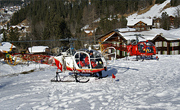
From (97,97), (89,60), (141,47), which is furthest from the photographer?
(141,47)

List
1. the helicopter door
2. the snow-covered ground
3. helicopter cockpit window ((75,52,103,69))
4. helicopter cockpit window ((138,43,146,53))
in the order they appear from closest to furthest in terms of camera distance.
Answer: the snow-covered ground < helicopter cockpit window ((75,52,103,69)) < the helicopter door < helicopter cockpit window ((138,43,146,53))

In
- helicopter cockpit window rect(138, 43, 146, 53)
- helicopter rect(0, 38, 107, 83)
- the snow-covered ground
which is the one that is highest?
helicopter cockpit window rect(138, 43, 146, 53)

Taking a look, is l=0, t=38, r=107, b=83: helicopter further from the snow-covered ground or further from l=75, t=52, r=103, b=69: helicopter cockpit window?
the snow-covered ground

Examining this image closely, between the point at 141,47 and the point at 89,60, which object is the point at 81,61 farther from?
the point at 141,47

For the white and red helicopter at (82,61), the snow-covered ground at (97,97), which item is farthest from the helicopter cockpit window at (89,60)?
the snow-covered ground at (97,97)

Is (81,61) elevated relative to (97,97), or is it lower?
elevated

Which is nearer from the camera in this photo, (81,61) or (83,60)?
(81,61)

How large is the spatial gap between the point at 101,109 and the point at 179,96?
141 inches

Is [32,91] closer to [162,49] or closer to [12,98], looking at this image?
[12,98]

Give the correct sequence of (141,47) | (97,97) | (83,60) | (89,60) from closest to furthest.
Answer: (97,97) → (89,60) → (83,60) → (141,47)

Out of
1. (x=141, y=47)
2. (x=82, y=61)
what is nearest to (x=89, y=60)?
(x=82, y=61)

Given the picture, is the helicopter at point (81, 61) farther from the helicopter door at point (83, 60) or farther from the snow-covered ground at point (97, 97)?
the snow-covered ground at point (97, 97)

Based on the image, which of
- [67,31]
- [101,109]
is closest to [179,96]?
[101,109]

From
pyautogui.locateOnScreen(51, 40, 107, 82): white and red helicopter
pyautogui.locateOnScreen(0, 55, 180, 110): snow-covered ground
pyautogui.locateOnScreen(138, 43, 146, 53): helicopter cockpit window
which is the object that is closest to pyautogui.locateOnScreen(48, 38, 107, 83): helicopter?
pyautogui.locateOnScreen(51, 40, 107, 82): white and red helicopter
